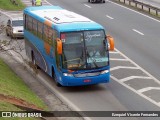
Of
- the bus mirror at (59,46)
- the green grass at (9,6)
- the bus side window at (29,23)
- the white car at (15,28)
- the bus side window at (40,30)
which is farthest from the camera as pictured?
the green grass at (9,6)

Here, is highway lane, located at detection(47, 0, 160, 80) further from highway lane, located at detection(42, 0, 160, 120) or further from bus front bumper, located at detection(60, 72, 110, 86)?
bus front bumper, located at detection(60, 72, 110, 86)

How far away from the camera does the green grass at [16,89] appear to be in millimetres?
18000

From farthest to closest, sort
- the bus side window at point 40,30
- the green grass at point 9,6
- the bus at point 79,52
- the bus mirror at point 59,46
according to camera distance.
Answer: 1. the green grass at point 9,6
2. the bus side window at point 40,30
3. the bus at point 79,52
4. the bus mirror at point 59,46

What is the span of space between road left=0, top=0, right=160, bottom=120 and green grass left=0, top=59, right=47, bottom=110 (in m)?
1.25

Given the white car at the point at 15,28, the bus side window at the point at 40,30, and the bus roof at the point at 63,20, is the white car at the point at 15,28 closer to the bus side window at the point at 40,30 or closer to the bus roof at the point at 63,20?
the bus roof at the point at 63,20

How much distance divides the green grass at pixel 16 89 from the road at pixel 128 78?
1.25 m

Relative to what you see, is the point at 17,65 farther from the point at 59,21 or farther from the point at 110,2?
the point at 110,2

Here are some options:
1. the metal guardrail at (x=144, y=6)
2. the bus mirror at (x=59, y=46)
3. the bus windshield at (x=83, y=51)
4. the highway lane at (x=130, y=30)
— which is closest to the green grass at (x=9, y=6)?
the highway lane at (x=130, y=30)

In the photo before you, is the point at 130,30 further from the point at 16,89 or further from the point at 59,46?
the point at 16,89

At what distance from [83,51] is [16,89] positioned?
333cm

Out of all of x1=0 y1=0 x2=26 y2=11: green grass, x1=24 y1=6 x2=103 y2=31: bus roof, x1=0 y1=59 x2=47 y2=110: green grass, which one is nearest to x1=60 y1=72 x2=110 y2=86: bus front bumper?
x1=0 y1=59 x2=47 y2=110: green grass

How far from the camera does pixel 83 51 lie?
20562 millimetres

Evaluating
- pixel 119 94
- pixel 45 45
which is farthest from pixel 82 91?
pixel 45 45

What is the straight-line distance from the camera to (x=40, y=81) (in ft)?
76.1
